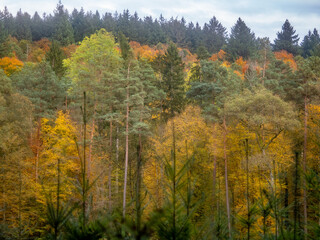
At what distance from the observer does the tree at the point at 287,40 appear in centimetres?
6016

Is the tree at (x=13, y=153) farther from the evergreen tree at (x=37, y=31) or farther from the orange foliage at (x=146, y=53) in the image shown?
the evergreen tree at (x=37, y=31)

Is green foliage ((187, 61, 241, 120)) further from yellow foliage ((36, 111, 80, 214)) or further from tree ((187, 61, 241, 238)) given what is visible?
yellow foliage ((36, 111, 80, 214))

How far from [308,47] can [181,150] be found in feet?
169

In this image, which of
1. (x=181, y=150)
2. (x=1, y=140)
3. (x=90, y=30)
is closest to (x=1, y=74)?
(x=1, y=140)

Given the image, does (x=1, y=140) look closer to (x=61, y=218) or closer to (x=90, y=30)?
(x=61, y=218)

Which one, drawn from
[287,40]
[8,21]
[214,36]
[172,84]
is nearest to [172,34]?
[214,36]

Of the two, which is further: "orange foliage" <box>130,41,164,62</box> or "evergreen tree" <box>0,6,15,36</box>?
"evergreen tree" <box>0,6,15,36</box>

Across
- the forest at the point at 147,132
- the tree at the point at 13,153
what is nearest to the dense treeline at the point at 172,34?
the forest at the point at 147,132

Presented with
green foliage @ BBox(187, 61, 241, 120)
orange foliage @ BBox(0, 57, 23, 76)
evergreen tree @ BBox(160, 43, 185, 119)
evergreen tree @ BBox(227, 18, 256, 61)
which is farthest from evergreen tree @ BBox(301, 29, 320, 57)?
orange foliage @ BBox(0, 57, 23, 76)

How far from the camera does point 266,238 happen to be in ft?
17.0

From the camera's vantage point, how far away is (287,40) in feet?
203

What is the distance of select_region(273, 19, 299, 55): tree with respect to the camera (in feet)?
197

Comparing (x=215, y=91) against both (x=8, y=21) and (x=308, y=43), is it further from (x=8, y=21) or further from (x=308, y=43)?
(x=8, y=21)

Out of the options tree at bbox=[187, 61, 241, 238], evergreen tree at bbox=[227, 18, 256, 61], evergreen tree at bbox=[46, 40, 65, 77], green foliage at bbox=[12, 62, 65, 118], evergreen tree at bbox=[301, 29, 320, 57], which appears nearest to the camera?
tree at bbox=[187, 61, 241, 238]
